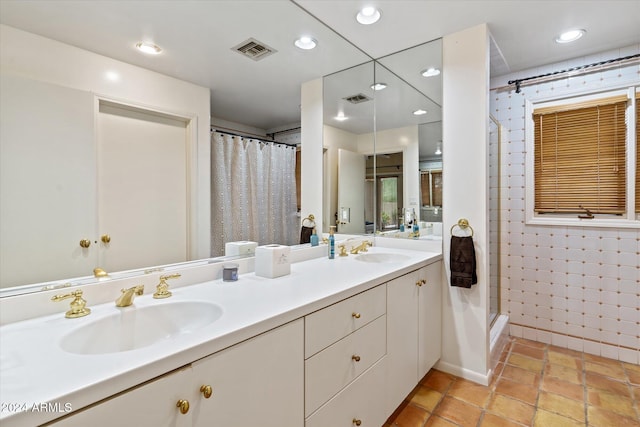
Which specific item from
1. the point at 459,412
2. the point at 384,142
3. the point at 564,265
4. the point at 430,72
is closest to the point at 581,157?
the point at 564,265

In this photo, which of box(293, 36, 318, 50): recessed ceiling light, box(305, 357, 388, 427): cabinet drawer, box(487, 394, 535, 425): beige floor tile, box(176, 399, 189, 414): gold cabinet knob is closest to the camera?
box(176, 399, 189, 414): gold cabinet knob

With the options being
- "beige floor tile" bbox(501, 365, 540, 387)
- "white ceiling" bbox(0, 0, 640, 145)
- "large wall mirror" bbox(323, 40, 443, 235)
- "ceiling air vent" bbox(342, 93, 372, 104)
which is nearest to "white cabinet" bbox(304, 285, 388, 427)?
→ "large wall mirror" bbox(323, 40, 443, 235)

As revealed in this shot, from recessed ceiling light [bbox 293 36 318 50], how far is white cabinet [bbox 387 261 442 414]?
1.58m

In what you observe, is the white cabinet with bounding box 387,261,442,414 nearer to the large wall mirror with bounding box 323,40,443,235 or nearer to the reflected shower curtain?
the large wall mirror with bounding box 323,40,443,235

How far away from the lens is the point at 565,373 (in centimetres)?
217

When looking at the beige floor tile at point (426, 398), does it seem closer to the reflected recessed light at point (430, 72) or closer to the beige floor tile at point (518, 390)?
the beige floor tile at point (518, 390)

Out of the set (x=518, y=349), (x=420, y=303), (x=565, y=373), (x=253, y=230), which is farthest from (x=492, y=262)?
(x=253, y=230)

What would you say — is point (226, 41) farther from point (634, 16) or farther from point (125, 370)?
point (634, 16)

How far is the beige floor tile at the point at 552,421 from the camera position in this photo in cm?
166

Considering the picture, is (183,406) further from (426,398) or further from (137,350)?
(426,398)

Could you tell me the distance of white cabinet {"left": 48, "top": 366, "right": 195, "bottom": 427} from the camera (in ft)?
2.01

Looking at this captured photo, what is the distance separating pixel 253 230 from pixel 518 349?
244 centimetres

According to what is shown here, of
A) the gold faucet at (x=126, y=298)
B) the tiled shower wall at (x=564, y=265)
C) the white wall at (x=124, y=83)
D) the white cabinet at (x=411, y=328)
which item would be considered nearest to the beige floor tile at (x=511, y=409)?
the white cabinet at (x=411, y=328)

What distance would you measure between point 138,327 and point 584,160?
3.22 meters
